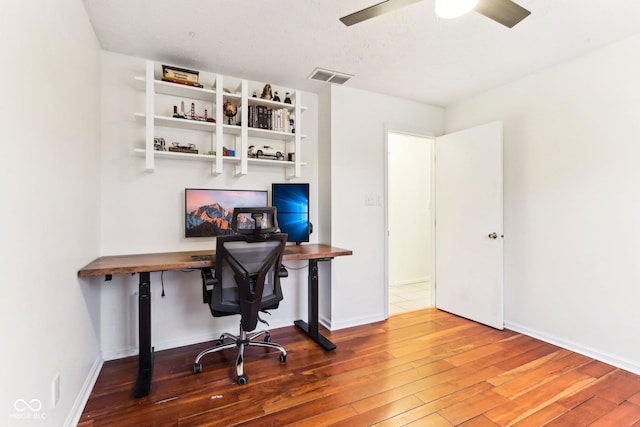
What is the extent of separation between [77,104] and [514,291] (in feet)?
12.9

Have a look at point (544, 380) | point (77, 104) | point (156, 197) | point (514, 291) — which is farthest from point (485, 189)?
point (77, 104)

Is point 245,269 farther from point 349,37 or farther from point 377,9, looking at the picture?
point 349,37

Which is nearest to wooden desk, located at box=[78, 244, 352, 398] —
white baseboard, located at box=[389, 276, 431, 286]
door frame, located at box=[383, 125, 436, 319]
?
door frame, located at box=[383, 125, 436, 319]

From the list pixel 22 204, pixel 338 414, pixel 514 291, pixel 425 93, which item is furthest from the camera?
pixel 425 93

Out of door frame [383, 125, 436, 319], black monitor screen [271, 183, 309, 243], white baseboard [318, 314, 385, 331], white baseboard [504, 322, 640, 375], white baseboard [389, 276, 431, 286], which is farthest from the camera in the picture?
white baseboard [389, 276, 431, 286]

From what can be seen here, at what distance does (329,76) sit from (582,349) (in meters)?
3.28

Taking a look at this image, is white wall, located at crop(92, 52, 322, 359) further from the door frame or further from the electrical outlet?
the door frame

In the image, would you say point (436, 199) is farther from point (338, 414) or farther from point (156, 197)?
point (156, 197)

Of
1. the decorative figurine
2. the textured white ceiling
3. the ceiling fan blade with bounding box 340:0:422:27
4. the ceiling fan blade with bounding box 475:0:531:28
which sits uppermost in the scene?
the textured white ceiling

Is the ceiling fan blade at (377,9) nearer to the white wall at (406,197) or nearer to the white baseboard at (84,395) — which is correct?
the white baseboard at (84,395)

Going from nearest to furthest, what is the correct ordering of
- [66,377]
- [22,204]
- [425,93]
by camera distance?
1. [22,204]
2. [66,377]
3. [425,93]

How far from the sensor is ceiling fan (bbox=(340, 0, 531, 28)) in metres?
1.41

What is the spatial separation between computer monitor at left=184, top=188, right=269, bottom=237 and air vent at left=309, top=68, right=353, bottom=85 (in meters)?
1.29

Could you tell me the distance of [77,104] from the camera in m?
1.83
